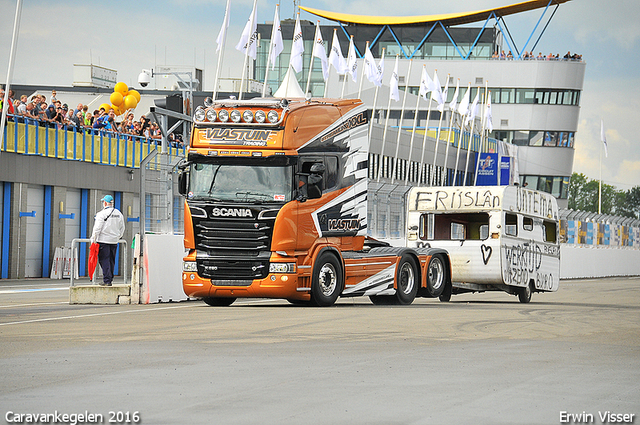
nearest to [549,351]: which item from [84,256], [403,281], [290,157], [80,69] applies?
[290,157]

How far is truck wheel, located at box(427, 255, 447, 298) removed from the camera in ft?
74.5

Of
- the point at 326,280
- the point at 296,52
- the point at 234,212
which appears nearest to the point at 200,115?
the point at 234,212

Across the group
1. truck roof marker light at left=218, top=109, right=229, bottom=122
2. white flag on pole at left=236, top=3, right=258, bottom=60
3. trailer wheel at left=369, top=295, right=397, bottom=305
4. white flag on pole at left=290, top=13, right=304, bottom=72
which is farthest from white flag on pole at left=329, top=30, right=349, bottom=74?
truck roof marker light at left=218, top=109, right=229, bottom=122

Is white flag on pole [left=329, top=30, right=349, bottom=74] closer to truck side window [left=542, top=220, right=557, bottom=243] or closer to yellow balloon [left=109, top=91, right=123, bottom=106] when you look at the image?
yellow balloon [left=109, top=91, right=123, bottom=106]

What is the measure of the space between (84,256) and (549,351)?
2993cm

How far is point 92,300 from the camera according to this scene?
20.9 meters

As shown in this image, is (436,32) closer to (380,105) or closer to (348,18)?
(348,18)

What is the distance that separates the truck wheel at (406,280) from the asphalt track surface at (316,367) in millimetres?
3492

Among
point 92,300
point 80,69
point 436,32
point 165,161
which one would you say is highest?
point 436,32

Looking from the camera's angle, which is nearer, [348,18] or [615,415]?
[615,415]

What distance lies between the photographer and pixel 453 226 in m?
25.9

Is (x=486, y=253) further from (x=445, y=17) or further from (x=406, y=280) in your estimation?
(x=445, y=17)

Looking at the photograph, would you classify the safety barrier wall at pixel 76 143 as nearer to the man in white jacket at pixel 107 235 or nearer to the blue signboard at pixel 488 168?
the man in white jacket at pixel 107 235

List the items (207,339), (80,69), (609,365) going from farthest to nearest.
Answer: (80,69), (207,339), (609,365)
